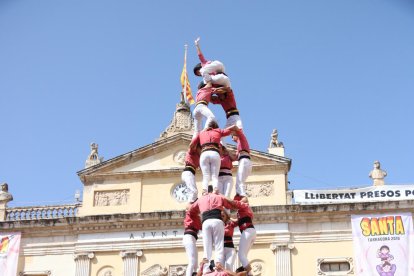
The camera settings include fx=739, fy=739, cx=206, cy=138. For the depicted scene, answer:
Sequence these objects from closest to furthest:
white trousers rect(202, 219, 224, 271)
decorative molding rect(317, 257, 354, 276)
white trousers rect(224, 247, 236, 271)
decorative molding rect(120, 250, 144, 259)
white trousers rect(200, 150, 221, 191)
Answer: white trousers rect(202, 219, 224, 271), white trousers rect(224, 247, 236, 271), white trousers rect(200, 150, 221, 191), decorative molding rect(317, 257, 354, 276), decorative molding rect(120, 250, 144, 259)

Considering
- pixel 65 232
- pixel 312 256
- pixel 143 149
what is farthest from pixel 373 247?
pixel 65 232

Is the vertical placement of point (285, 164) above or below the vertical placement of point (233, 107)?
above

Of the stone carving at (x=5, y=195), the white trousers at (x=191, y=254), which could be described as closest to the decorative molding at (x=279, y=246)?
the stone carving at (x=5, y=195)

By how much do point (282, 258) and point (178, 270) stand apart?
4.40 m

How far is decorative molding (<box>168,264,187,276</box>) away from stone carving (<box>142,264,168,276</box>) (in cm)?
25

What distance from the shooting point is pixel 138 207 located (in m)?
32.8

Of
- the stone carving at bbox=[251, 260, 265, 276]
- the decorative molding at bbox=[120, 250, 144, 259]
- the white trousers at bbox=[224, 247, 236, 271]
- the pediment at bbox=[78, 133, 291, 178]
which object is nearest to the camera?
the white trousers at bbox=[224, 247, 236, 271]

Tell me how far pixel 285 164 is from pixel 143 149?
6.39m

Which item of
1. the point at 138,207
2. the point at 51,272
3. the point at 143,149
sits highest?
the point at 143,149

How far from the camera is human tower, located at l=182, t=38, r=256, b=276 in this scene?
12727 mm

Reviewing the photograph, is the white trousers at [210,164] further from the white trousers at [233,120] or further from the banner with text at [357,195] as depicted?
the banner with text at [357,195]

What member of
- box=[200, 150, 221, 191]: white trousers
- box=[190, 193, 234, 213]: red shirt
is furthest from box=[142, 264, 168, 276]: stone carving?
box=[190, 193, 234, 213]: red shirt

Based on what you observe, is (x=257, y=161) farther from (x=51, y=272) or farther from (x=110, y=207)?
(x=51, y=272)

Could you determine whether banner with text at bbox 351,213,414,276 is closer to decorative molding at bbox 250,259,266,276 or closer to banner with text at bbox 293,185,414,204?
banner with text at bbox 293,185,414,204
